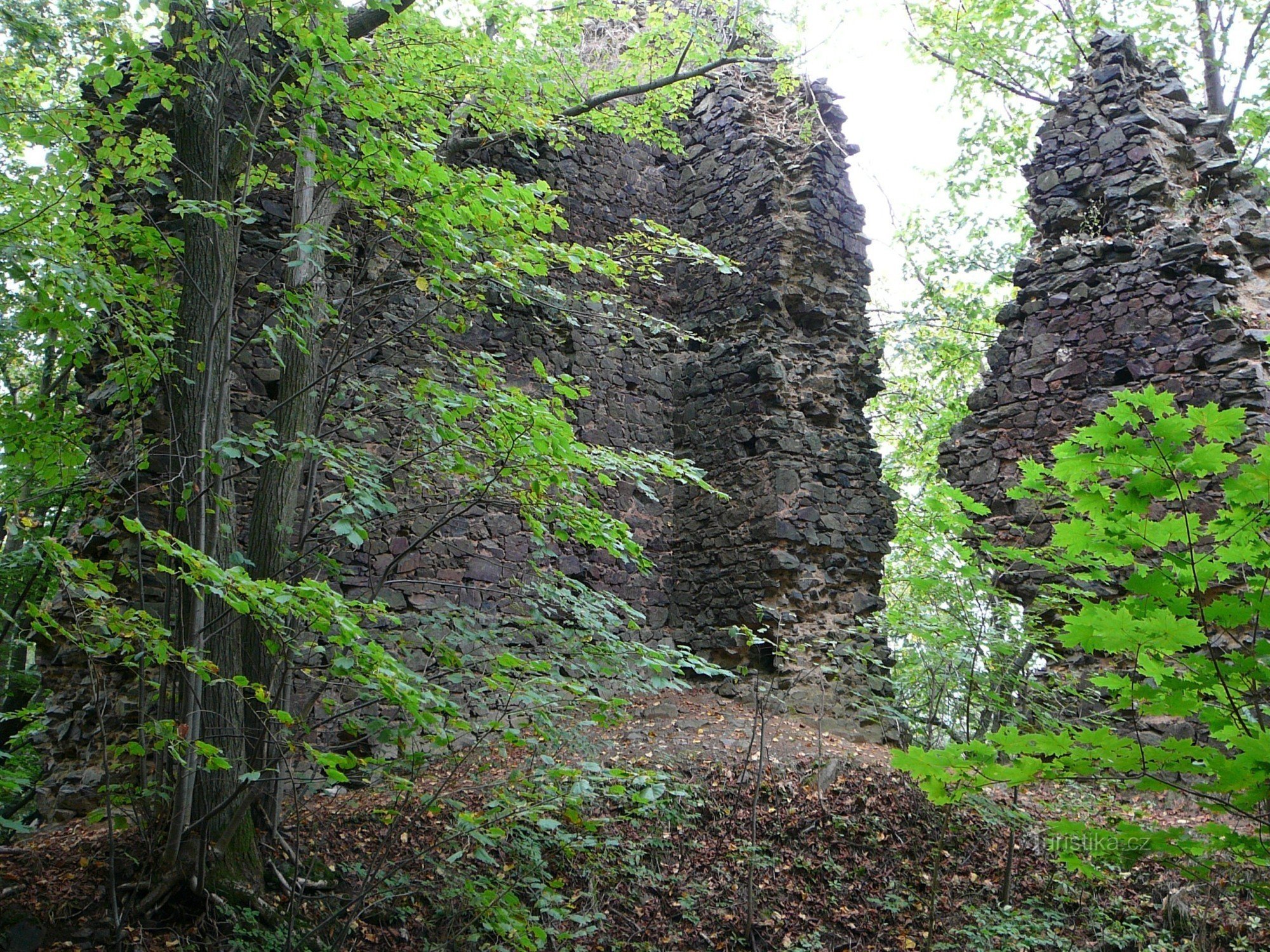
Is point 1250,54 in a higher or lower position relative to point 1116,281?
higher

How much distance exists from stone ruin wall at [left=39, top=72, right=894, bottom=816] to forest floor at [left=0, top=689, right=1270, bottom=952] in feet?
6.59

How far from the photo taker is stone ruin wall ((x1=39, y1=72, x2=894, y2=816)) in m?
8.27

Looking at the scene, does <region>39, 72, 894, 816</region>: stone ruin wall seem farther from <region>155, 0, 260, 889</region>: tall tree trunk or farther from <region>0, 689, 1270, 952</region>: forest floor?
<region>155, 0, 260, 889</region>: tall tree trunk

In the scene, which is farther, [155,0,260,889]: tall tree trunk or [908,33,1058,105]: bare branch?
[908,33,1058,105]: bare branch

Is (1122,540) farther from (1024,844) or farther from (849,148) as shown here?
(849,148)

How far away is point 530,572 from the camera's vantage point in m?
8.37

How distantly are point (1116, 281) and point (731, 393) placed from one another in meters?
3.61

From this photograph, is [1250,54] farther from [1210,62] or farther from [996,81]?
[996,81]

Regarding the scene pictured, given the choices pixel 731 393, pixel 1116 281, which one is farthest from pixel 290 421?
pixel 1116 281

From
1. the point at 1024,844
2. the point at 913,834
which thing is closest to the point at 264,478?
the point at 913,834

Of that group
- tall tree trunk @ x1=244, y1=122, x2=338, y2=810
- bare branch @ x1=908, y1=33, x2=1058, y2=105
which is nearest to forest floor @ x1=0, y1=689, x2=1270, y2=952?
tall tree trunk @ x1=244, y1=122, x2=338, y2=810

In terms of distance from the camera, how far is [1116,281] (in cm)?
818

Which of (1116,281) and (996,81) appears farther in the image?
(996,81)

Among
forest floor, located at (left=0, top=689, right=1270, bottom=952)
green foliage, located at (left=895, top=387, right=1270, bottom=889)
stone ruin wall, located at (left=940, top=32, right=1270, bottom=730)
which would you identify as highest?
stone ruin wall, located at (left=940, top=32, right=1270, bottom=730)
